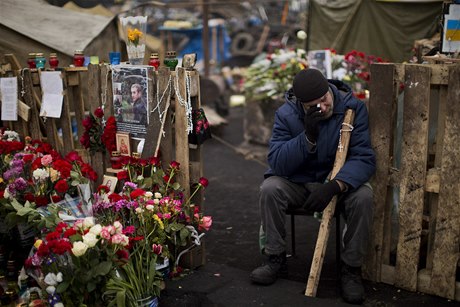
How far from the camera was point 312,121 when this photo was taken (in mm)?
3734

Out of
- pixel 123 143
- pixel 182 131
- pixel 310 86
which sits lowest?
pixel 123 143

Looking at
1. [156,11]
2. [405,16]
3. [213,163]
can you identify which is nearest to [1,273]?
[213,163]

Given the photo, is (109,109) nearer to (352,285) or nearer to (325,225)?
(325,225)

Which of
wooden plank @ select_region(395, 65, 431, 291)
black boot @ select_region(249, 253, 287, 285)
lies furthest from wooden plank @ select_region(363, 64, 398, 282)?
black boot @ select_region(249, 253, 287, 285)

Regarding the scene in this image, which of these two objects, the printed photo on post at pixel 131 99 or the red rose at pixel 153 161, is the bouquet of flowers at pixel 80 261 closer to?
the red rose at pixel 153 161

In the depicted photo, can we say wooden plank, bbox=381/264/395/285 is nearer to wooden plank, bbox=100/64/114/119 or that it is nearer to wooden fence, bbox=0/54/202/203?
wooden fence, bbox=0/54/202/203

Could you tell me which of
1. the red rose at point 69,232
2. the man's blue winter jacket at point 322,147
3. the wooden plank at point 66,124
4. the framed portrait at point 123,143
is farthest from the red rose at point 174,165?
the wooden plank at point 66,124

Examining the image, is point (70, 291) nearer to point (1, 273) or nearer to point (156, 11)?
point (1, 273)

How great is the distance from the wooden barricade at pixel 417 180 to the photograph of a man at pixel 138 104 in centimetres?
169

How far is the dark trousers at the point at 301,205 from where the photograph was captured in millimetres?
3785

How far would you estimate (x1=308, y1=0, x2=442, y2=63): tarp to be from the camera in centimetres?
1007

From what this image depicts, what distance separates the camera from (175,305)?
143 inches

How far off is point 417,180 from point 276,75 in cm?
507

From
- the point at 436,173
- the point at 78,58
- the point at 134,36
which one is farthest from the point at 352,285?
the point at 78,58
